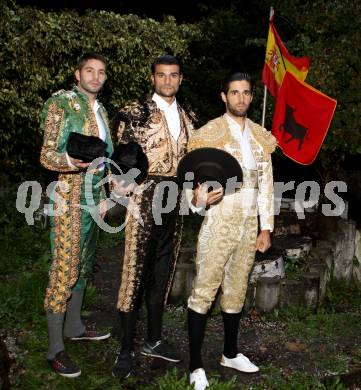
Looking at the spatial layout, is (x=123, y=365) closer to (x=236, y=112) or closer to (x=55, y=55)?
(x=236, y=112)

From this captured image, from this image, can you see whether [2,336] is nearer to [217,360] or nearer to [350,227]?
[217,360]

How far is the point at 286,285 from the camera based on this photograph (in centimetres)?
546

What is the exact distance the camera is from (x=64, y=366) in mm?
3908

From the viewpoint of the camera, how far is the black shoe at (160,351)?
419cm

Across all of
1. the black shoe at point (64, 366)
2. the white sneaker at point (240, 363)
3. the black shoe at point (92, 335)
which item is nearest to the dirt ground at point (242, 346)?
the white sneaker at point (240, 363)

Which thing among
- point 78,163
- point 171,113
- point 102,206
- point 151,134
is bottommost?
point 102,206

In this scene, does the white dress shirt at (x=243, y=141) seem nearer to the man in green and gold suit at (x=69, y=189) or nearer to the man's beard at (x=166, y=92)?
the man's beard at (x=166, y=92)

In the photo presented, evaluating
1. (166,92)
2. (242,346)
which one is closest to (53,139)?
(166,92)

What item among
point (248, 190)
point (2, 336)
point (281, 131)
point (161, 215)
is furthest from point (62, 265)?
point (281, 131)

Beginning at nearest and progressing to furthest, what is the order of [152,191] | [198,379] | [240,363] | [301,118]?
[198,379]
[152,191]
[240,363]
[301,118]

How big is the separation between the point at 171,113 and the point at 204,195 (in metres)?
0.78

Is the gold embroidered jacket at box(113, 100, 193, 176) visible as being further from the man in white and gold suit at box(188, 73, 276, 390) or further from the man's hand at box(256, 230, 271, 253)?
the man's hand at box(256, 230, 271, 253)

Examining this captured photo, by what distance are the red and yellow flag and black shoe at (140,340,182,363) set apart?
2.80 m

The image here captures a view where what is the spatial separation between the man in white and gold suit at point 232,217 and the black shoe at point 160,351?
397 mm
